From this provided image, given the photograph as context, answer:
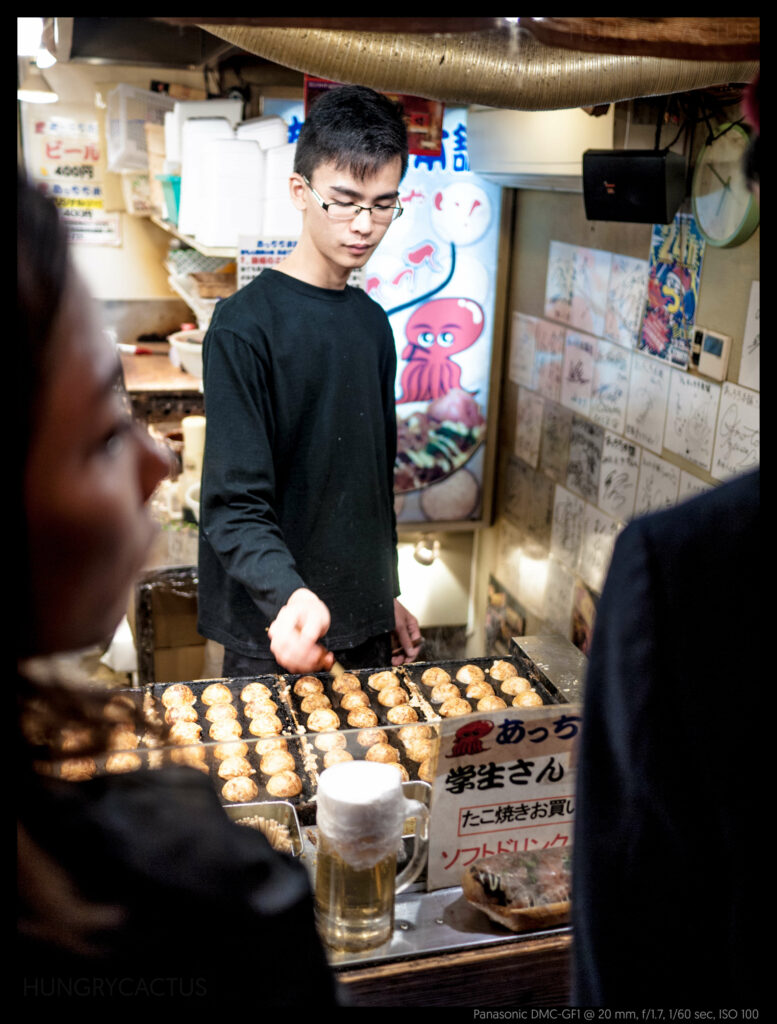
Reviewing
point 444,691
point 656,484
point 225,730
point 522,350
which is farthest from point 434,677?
point 522,350

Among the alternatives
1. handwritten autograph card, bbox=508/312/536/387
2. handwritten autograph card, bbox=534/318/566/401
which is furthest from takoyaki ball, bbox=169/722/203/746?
handwritten autograph card, bbox=508/312/536/387

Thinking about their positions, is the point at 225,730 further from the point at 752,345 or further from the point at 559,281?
the point at 559,281

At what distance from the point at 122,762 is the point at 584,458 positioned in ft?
9.50

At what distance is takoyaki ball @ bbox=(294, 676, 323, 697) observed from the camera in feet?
6.82

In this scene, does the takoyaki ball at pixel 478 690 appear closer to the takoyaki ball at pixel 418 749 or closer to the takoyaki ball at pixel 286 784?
→ the takoyaki ball at pixel 418 749

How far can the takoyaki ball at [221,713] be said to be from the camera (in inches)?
78.1

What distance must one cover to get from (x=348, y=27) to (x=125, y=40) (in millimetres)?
4303

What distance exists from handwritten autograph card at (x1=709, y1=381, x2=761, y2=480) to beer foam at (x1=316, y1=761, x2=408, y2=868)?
2.06 meters

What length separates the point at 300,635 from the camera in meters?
1.77

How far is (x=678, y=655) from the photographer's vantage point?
73cm

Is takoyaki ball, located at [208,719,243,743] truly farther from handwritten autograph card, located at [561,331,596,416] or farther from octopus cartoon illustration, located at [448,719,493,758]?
handwritten autograph card, located at [561,331,596,416]

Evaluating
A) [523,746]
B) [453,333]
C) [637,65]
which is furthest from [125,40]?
[523,746]

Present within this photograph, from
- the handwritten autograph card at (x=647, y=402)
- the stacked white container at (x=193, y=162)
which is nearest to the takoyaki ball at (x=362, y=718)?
the handwritten autograph card at (x=647, y=402)

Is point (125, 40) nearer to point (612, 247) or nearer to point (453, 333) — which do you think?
point (453, 333)
